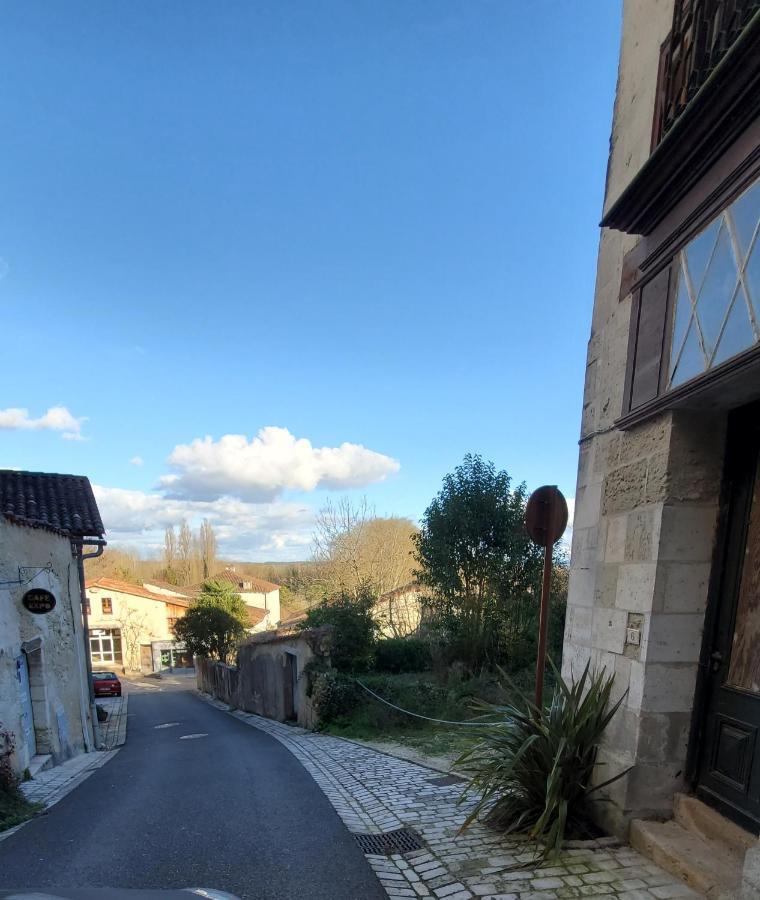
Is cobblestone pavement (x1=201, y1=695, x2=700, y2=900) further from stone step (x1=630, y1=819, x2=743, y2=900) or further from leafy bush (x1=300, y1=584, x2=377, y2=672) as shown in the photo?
leafy bush (x1=300, y1=584, x2=377, y2=672)

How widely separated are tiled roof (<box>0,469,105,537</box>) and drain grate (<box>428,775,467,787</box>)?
25.7 ft

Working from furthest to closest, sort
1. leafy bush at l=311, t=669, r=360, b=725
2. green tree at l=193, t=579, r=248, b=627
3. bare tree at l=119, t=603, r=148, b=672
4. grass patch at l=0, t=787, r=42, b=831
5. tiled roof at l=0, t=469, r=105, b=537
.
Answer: bare tree at l=119, t=603, r=148, b=672
green tree at l=193, t=579, r=248, b=627
tiled roof at l=0, t=469, r=105, b=537
leafy bush at l=311, t=669, r=360, b=725
grass patch at l=0, t=787, r=42, b=831

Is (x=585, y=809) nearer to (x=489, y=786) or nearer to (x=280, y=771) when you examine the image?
(x=489, y=786)

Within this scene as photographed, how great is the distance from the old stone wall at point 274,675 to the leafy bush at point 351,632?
0.81 feet

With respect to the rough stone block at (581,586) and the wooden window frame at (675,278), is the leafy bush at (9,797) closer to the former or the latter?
the rough stone block at (581,586)

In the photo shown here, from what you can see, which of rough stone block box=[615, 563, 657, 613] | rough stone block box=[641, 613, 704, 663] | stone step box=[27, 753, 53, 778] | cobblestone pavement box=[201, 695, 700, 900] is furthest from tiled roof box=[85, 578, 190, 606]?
rough stone block box=[641, 613, 704, 663]

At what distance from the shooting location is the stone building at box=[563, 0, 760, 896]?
253cm

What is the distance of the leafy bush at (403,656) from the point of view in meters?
13.1

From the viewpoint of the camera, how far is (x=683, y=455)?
2.97 meters

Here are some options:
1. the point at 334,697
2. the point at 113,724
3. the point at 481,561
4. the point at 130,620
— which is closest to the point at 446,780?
the point at 334,697

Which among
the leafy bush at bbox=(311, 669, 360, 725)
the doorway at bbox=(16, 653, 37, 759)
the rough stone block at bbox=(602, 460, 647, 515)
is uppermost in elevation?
the rough stone block at bbox=(602, 460, 647, 515)

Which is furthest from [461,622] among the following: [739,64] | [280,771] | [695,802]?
[739,64]

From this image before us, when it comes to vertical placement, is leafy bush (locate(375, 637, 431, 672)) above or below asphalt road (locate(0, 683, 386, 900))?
below

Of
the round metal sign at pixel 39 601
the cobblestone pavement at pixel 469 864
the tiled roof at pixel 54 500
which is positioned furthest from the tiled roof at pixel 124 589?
the cobblestone pavement at pixel 469 864
